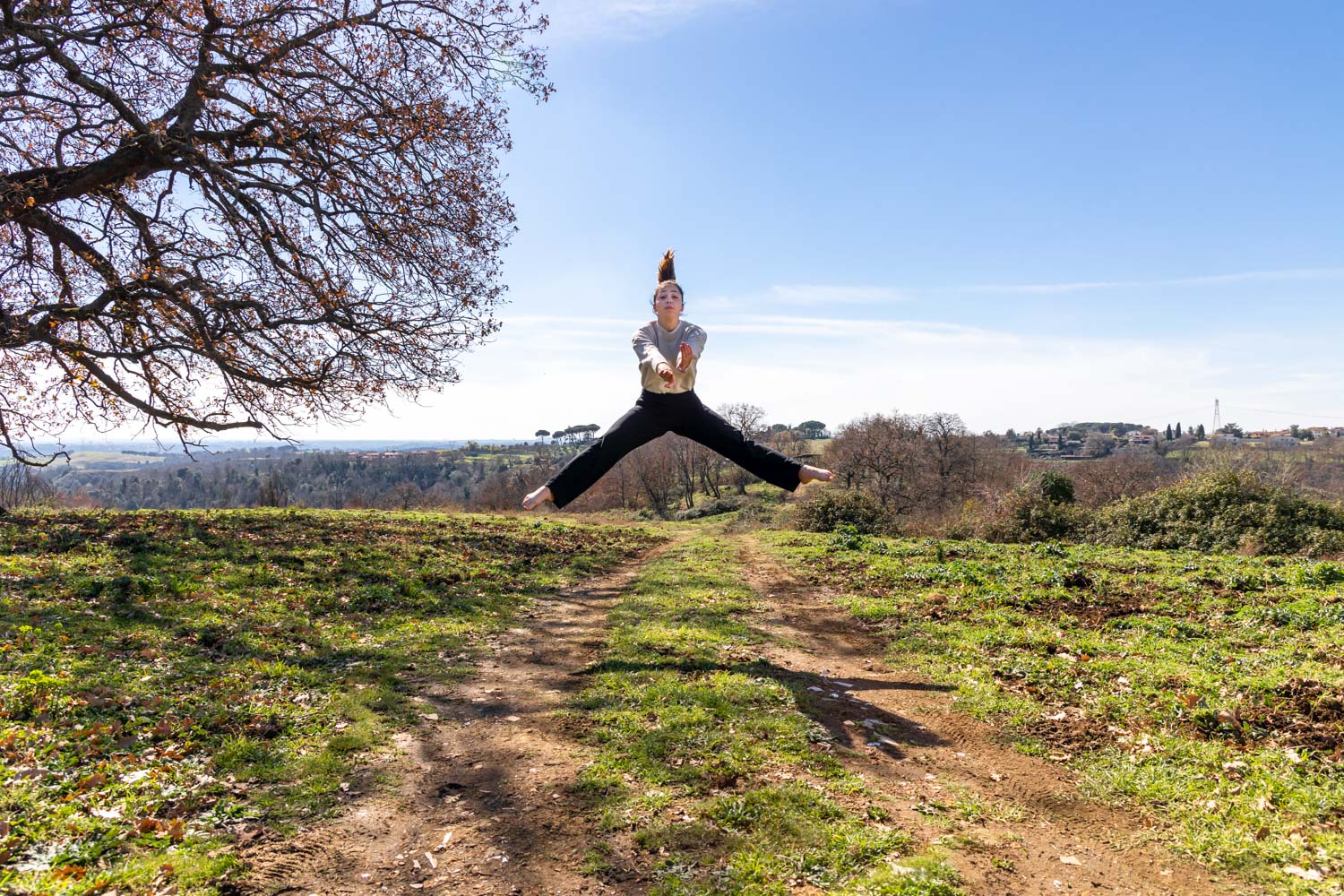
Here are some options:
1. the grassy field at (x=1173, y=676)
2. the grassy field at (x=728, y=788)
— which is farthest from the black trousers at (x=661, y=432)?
the grassy field at (x=1173, y=676)

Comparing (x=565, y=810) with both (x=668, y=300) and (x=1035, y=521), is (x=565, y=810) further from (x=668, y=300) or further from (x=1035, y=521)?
(x=1035, y=521)

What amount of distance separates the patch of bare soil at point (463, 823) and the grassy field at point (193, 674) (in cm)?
35

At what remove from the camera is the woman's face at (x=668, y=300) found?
777cm

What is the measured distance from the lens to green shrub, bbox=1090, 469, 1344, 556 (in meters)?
16.2

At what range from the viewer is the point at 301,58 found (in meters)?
13.5

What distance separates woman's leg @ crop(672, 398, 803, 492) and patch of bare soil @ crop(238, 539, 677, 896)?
3.24 metres

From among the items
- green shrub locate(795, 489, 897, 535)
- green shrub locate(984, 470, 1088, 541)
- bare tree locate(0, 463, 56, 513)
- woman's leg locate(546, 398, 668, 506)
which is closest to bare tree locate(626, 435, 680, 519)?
green shrub locate(795, 489, 897, 535)

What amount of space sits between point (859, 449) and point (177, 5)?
43369 millimetres

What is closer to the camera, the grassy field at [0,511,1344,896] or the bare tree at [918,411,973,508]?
the grassy field at [0,511,1344,896]

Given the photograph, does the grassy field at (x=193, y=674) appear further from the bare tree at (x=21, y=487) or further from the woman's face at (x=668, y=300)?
the bare tree at (x=21, y=487)

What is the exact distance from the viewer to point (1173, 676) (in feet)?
23.0

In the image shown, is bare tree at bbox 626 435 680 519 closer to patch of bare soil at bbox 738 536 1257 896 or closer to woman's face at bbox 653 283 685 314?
woman's face at bbox 653 283 685 314

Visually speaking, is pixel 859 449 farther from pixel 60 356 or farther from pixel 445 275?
pixel 60 356

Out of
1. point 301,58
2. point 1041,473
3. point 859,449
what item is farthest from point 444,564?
point 859,449
